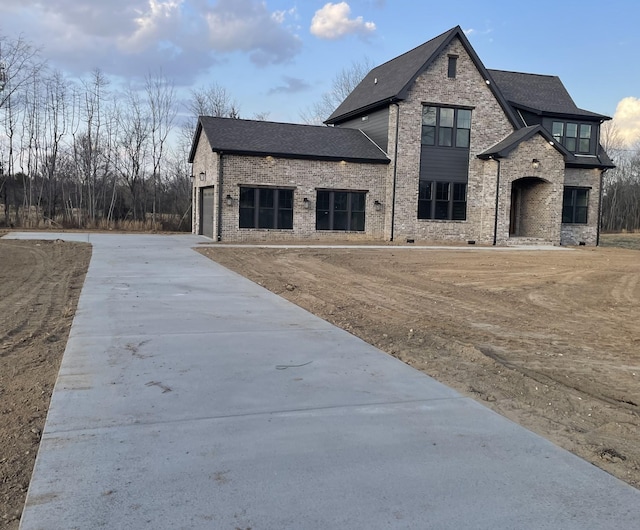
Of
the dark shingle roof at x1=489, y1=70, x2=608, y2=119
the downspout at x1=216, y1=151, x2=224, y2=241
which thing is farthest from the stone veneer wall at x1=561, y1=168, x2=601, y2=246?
the downspout at x1=216, y1=151, x2=224, y2=241

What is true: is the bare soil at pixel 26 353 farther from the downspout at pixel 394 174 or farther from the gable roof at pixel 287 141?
the downspout at pixel 394 174

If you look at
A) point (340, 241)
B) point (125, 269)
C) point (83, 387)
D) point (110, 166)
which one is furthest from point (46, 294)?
point (110, 166)

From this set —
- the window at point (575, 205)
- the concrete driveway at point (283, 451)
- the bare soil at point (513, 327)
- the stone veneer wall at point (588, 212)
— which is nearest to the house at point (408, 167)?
the stone veneer wall at point (588, 212)

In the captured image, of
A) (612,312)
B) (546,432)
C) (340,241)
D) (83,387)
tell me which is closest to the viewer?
(546,432)

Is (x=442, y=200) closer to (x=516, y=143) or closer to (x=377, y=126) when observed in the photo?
(x=516, y=143)

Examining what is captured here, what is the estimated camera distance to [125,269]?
44.6 ft

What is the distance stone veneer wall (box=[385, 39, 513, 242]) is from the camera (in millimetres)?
26766

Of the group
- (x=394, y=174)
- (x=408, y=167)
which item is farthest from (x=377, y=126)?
(x=394, y=174)

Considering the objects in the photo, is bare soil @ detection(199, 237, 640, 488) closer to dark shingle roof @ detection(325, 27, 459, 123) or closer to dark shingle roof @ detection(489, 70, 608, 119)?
dark shingle roof @ detection(325, 27, 459, 123)

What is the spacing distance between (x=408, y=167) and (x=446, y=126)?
9.67 feet

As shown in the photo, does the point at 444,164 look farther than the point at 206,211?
No

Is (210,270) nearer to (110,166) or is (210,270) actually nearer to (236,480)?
(236,480)

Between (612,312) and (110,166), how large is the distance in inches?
1464

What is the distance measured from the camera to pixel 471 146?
91.0ft
